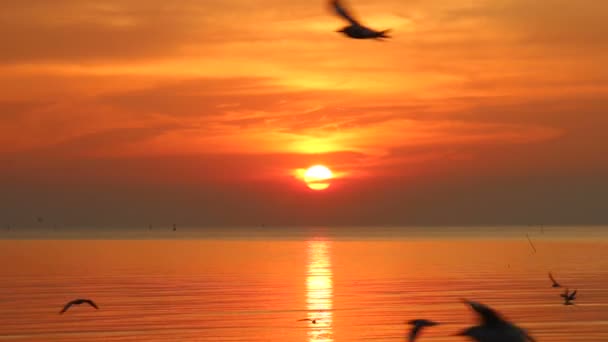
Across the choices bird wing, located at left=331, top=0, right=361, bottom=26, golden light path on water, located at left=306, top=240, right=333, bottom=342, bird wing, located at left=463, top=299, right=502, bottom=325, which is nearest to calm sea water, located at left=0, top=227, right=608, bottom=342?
golden light path on water, located at left=306, top=240, right=333, bottom=342

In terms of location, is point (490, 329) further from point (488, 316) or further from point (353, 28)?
point (353, 28)

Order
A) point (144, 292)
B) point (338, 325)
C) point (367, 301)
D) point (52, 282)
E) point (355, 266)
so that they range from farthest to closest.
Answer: point (355, 266), point (52, 282), point (144, 292), point (367, 301), point (338, 325)

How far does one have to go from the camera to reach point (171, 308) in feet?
148

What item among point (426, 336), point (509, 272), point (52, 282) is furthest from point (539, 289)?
point (52, 282)

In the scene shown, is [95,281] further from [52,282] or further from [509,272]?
[509,272]

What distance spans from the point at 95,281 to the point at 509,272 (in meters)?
26.0

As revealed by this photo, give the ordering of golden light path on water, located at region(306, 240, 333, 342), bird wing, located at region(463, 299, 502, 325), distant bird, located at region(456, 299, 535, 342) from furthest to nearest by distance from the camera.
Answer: golden light path on water, located at region(306, 240, 333, 342)
bird wing, located at region(463, 299, 502, 325)
distant bird, located at region(456, 299, 535, 342)

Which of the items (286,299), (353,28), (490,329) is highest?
(286,299)

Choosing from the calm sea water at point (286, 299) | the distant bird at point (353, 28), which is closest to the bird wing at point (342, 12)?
the distant bird at point (353, 28)

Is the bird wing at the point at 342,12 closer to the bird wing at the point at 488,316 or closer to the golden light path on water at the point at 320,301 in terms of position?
the bird wing at the point at 488,316

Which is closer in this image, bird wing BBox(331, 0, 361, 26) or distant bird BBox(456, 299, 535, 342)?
distant bird BBox(456, 299, 535, 342)

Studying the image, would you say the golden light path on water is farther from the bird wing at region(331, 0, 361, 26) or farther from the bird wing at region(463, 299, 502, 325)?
the bird wing at region(463, 299, 502, 325)

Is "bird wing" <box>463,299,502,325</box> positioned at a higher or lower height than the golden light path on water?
lower

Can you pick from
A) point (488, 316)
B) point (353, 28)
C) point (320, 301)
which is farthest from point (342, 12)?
point (320, 301)
